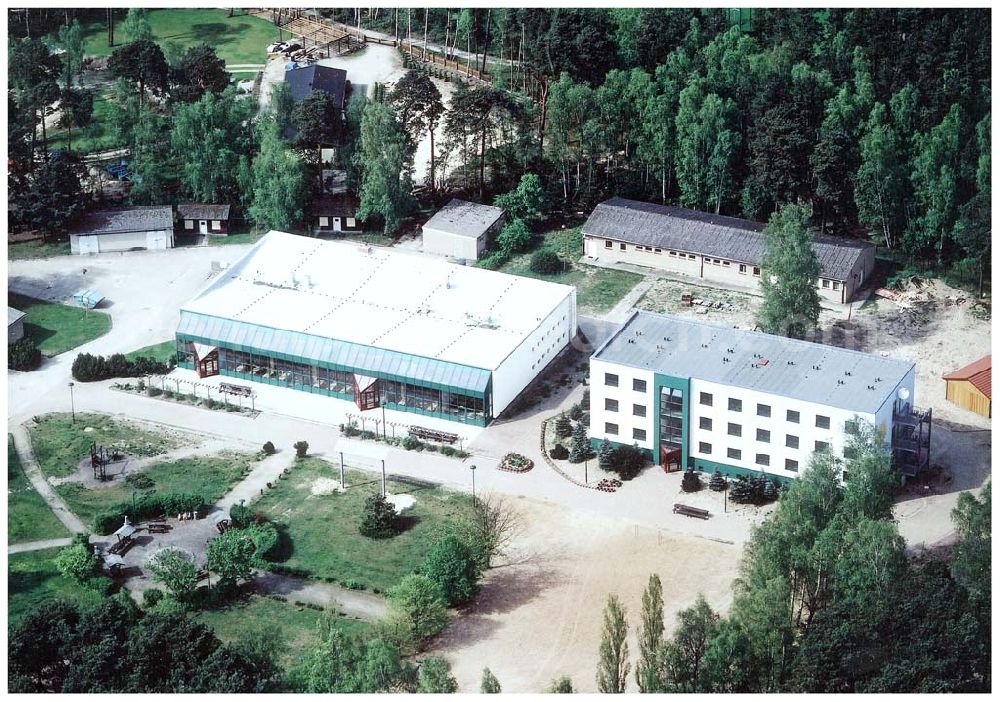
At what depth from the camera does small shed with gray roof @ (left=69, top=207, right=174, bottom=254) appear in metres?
140

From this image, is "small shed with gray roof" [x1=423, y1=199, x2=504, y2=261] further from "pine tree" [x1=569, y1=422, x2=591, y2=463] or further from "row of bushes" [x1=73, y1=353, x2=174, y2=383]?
"pine tree" [x1=569, y1=422, x2=591, y2=463]

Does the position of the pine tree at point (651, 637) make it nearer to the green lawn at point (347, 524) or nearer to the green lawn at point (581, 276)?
the green lawn at point (347, 524)

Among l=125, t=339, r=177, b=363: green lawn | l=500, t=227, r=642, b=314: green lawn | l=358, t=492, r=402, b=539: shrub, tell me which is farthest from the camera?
l=500, t=227, r=642, b=314: green lawn

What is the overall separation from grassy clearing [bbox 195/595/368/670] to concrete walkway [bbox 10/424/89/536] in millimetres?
12534

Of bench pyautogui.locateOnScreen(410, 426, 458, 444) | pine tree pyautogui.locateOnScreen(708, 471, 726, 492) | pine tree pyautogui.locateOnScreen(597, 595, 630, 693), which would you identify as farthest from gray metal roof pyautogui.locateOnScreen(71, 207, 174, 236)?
pine tree pyautogui.locateOnScreen(597, 595, 630, 693)

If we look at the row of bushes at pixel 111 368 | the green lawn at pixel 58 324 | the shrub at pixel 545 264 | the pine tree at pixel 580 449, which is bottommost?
the pine tree at pixel 580 449

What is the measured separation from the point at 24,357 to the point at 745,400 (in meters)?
51.7

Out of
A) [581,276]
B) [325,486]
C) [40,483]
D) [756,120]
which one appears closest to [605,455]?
[325,486]

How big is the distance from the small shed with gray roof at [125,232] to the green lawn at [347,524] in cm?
3788

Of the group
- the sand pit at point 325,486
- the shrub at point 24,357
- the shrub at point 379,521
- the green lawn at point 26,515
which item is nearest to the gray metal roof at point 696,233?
the sand pit at point 325,486

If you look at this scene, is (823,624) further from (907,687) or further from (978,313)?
(978,313)

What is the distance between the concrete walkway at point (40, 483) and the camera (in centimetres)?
10456

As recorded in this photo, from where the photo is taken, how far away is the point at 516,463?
109m

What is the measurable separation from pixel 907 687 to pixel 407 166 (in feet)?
230
